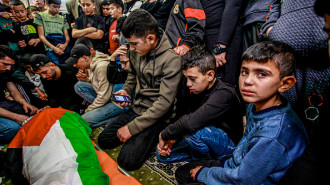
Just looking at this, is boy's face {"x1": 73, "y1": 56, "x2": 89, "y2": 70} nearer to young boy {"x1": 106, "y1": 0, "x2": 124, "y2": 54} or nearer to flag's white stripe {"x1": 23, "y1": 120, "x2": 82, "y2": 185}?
young boy {"x1": 106, "y1": 0, "x2": 124, "y2": 54}

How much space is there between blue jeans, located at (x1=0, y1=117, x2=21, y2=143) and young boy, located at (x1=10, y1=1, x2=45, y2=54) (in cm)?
208

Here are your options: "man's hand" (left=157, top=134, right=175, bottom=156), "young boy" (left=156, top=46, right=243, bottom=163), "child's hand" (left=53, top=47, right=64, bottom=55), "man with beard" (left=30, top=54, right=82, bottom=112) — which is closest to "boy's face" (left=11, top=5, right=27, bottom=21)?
"child's hand" (left=53, top=47, right=64, bottom=55)

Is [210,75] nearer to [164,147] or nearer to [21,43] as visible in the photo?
[164,147]

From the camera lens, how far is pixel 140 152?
1.64 meters

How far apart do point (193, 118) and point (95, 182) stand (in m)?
0.87

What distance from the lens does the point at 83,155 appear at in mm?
1332

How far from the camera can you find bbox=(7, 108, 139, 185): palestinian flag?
3.81 ft

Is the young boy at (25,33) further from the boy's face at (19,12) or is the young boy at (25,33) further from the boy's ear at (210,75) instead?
the boy's ear at (210,75)

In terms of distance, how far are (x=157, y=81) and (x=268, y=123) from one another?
1.12 m

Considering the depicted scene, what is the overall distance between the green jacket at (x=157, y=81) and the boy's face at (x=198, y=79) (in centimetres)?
21

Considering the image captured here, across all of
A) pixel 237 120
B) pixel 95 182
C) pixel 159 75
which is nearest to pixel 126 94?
pixel 159 75

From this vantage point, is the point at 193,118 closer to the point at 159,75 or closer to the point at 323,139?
the point at 159,75

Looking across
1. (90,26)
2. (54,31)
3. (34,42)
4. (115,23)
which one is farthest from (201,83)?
(34,42)

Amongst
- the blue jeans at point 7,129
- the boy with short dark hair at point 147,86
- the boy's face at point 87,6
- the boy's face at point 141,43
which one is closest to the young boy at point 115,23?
the boy's face at point 87,6
